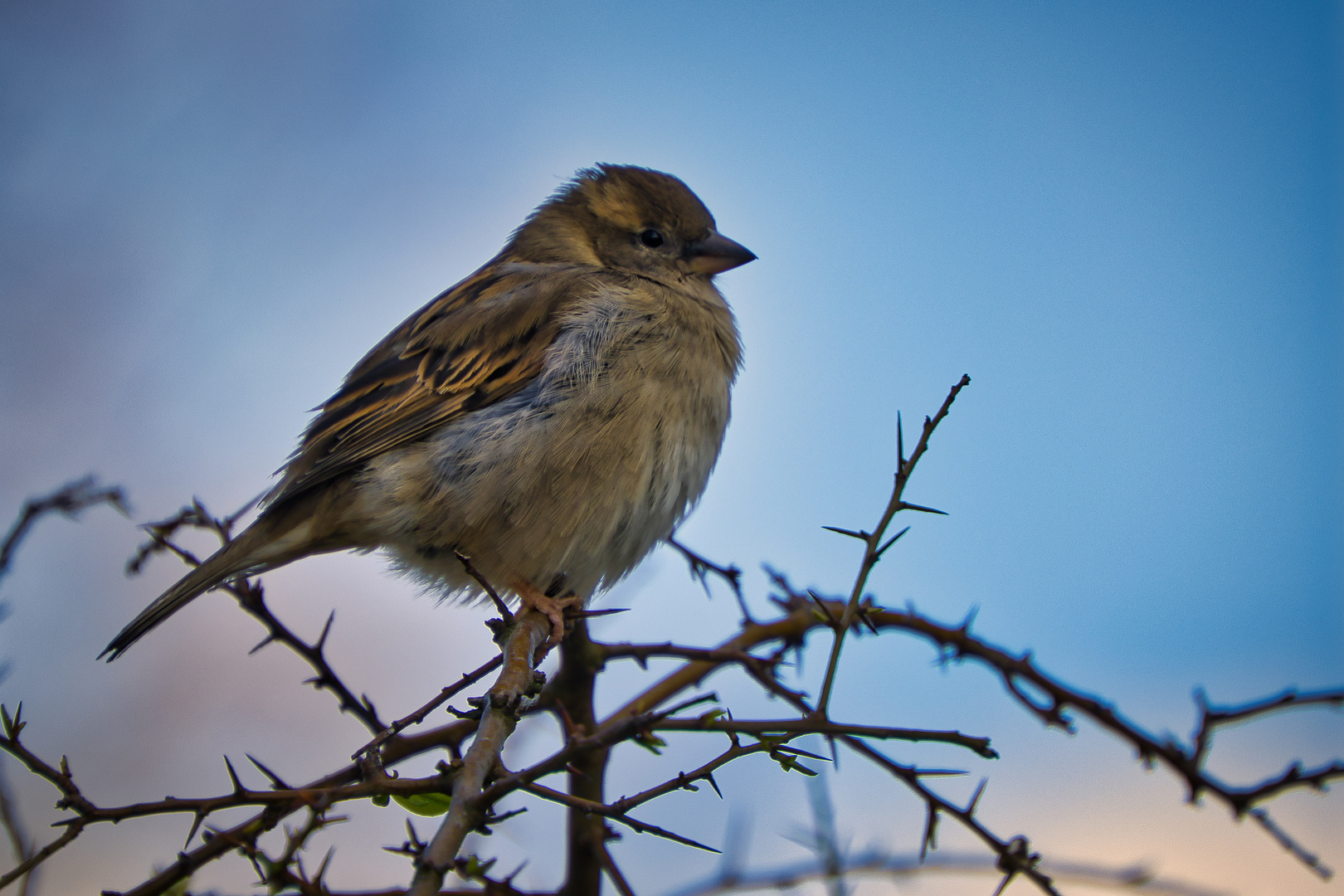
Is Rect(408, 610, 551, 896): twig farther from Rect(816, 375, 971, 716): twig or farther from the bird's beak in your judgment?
the bird's beak

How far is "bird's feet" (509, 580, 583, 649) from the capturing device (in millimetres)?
2758

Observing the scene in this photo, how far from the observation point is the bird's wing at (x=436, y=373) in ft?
12.6

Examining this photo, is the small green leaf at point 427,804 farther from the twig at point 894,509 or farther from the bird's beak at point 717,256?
the bird's beak at point 717,256

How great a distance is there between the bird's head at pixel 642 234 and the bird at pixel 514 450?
1.56ft

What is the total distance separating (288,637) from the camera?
2723 mm

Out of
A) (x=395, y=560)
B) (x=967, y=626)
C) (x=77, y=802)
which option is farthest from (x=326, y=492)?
(x=967, y=626)

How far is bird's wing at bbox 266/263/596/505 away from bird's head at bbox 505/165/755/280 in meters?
0.49

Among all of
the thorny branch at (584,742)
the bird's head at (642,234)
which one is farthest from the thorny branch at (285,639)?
the bird's head at (642,234)

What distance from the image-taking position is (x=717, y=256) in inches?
184

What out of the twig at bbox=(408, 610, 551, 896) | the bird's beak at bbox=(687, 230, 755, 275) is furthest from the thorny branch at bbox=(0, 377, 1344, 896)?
the bird's beak at bbox=(687, 230, 755, 275)

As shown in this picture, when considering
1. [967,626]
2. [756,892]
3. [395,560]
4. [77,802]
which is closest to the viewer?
[77,802]

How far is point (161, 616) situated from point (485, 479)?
117 centimetres

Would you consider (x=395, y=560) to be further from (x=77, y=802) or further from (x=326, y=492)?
(x=77, y=802)

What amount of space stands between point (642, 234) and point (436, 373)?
137 centimetres
